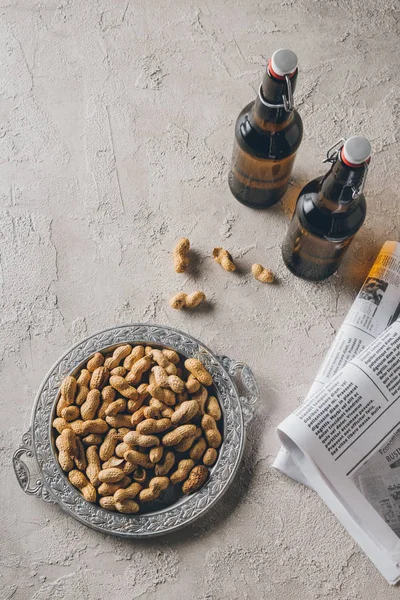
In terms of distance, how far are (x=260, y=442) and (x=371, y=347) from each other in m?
0.19

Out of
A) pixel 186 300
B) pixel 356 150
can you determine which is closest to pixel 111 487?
pixel 186 300

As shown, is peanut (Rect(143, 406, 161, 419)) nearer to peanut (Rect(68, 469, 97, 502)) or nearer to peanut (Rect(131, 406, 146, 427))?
peanut (Rect(131, 406, 146, 427))

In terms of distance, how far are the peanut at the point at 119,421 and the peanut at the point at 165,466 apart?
62mm

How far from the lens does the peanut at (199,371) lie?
921mm

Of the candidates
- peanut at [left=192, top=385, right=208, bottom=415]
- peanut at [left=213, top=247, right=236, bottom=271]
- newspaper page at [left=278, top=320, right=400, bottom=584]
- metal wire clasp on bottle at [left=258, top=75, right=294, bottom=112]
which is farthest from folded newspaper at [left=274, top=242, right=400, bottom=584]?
metal wire clasp on bottle at [left=258, top=75, right=294, bottom=112]

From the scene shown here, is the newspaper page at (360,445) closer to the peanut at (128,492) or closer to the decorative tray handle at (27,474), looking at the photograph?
the peanut at (128,492)

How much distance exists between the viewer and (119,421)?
0.90 metres

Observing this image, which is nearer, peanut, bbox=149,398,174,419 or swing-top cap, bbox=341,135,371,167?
swing-top cap, bbox=341,135,371,167

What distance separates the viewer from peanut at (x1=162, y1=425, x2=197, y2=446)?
892 millimetres

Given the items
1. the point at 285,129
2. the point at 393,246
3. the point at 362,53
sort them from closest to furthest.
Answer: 1. the point at 285,129
2. the point at 393,246
3. the point at 362,53

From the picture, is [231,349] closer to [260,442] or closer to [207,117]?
[260,442]

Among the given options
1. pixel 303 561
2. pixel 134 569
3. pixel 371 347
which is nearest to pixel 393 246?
pixel 371 347

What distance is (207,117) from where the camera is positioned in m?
1.09

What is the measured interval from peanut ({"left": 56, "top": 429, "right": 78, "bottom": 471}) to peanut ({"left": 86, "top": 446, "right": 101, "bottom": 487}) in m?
0.02
